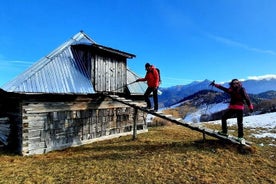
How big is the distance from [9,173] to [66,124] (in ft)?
15.6

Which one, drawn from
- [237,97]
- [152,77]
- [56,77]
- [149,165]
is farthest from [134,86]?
[149,165]

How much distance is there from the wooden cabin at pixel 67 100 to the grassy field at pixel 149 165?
1128 mm

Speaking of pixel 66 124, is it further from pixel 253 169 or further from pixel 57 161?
pixel 253 169

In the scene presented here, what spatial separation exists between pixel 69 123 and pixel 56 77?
8.79ft

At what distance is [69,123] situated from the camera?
46.5 ft

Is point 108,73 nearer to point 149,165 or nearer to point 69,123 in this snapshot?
point 69,123

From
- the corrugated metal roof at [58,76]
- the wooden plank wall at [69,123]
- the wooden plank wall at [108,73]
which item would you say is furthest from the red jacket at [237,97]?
the wooden plank wall at [69,123]

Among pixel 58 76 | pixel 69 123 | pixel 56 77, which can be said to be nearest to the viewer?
pixel 56 77

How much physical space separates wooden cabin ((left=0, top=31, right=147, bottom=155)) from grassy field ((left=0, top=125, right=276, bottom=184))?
3.70ft

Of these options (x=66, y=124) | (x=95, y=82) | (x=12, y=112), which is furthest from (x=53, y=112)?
(x=95, y=82)

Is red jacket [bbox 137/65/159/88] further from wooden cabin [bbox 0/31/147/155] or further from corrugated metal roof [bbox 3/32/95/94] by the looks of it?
corrugated metal roof [bbox 3/32/95/94]

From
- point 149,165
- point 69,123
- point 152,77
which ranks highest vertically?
point 152,77

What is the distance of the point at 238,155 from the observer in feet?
36.4

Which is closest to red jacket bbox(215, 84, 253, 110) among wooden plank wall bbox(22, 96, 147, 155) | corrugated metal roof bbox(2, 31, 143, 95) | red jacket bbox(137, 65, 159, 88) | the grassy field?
the grassy field
